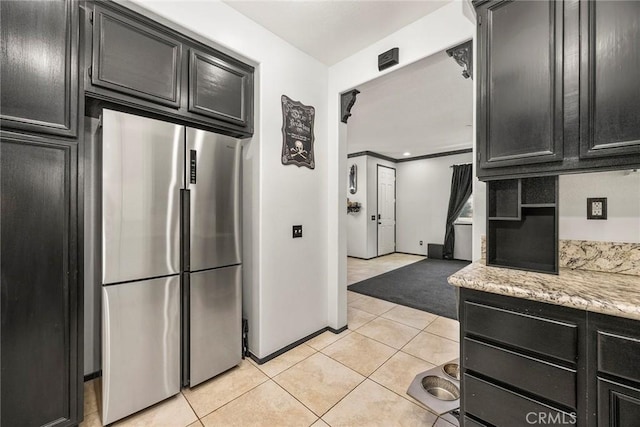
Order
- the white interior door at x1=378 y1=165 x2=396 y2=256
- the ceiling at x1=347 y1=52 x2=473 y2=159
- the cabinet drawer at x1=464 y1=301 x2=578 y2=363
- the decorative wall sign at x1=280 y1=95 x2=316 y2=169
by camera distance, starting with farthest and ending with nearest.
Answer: the white interior door at x1=378 y1=165 x2=396 y2=256 → the ceiling at x1=347 y1=52 x2=473 y2=159 → the decorative wall sign at x1=280 y1=95 x2=316 y2=169 → the cabinet drawer at x1=464 y1=301 x2=578 y2=363

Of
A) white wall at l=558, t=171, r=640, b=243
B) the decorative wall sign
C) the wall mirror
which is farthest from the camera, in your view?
the wall mirror

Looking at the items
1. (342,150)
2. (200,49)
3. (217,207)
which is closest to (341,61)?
(342,150)

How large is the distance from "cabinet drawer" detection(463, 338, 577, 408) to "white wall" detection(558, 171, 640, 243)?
2.83ft

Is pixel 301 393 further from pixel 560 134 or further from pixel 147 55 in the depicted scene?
pixel 147 55

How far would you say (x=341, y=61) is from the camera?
105 inches

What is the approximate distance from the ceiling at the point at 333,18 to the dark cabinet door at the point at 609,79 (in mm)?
1038

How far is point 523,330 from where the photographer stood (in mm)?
1184

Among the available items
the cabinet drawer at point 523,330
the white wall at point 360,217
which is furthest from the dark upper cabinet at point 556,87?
the white wall at point 360,217

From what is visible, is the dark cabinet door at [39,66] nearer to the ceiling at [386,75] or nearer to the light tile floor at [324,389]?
the ceiling at [386,75]

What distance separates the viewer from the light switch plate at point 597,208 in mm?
1461

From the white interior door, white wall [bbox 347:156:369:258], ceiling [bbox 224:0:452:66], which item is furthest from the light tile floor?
the white interior door

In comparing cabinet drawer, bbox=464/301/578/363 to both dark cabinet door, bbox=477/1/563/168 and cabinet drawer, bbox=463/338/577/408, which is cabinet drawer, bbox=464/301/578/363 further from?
dark cabinet door, bbox=477/1/563/168

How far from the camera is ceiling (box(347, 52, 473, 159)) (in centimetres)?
294

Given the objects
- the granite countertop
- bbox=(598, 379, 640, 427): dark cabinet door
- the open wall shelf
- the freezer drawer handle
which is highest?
the freezer drawer handle
